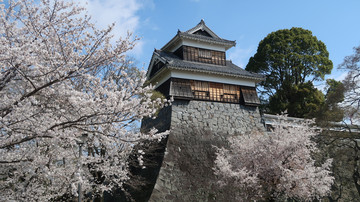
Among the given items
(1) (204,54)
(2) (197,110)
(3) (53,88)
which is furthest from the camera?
(1) (204,54)

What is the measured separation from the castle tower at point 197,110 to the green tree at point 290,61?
6.41m

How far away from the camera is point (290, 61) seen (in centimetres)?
2588

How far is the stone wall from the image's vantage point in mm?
14672

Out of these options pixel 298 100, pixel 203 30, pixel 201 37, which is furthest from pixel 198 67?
pixel 298 100

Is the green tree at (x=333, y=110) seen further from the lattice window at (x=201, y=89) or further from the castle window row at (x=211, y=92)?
the lattice window at (x=201, y=89)

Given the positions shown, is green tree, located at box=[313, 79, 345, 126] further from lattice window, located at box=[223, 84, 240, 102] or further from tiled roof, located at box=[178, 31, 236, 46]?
tiled roof, located at box=[178, 31, 236, 46]

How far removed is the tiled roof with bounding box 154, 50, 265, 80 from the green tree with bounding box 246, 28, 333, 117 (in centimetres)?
684

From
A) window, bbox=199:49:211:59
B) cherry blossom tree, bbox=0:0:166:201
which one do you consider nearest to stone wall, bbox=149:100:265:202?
window, bbox=199:49:211:59

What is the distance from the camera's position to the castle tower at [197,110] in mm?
15023

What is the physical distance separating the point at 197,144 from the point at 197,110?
87.0 inches

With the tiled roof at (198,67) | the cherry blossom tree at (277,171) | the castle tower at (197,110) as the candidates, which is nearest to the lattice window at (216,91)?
the castle tower at (197,110)

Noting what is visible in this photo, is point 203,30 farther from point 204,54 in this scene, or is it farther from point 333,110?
point 333,110

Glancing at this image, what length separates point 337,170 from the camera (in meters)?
18.6

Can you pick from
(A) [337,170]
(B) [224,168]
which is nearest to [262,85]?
(A) [337,170]
